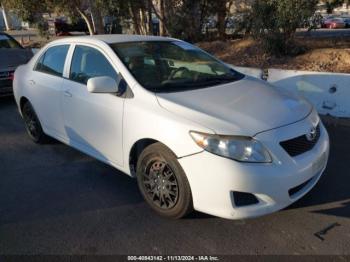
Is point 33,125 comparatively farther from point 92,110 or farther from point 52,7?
point 52,7

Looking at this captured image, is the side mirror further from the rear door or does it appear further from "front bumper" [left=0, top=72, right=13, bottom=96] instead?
"front bumper" [left=0, top=72, right=13, bottom=96]

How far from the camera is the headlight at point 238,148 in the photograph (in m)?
3.03

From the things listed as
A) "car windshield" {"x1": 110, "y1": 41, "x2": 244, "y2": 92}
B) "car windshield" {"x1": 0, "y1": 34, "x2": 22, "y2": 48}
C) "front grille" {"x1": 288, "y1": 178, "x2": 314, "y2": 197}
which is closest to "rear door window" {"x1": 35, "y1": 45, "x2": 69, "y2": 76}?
"car windshield" {"x1": 110, "y1": 41, "x2": 244, "y2": 92}

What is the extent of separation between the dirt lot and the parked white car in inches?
160

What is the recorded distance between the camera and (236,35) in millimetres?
13117

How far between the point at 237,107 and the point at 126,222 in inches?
57.7

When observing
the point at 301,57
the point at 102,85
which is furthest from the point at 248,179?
the point at 301,57

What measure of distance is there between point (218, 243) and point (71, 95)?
7.90ft

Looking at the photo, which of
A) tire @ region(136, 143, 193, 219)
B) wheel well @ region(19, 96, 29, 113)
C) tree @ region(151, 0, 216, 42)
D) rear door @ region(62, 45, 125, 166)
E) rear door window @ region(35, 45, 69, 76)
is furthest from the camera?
tree @ region(151, 0, 216, 42)

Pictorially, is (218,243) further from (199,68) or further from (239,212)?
(199,68)

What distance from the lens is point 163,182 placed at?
136 inches

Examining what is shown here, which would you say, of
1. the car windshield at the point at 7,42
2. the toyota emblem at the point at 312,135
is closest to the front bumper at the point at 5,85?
the car windshield at the point at 7,42

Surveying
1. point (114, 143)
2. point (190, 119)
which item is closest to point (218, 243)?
point (190, 119)

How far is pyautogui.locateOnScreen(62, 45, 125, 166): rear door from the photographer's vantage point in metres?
3.92
